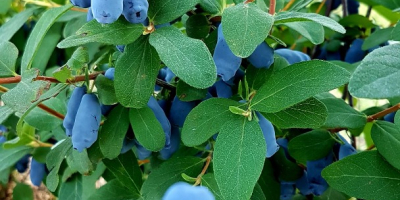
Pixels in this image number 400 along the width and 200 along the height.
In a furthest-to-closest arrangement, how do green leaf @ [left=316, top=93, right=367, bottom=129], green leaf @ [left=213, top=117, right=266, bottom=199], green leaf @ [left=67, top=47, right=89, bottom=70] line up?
green leaf @ [left=316, top=93, right=367, bottom=129], green leaf @ [left=67, top=47, right=89, bottom=70], green leaf @ [left=213, top=117, right=266, bottom=199]

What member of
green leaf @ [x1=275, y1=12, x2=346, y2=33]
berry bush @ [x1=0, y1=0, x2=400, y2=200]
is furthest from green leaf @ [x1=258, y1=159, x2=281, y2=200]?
green leaf @ [x1=275, y1=12, x2=346, y2=33]

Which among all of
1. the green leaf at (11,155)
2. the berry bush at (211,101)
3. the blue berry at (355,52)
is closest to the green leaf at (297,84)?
the berry bush at (211,101)

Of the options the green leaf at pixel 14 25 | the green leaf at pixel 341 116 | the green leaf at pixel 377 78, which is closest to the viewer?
the green leaf at pixel 377 78

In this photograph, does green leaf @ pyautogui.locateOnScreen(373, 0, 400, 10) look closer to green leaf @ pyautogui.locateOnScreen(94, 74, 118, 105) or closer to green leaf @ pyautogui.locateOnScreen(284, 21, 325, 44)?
green leaf @ pyautogui.locateOnScreen(284, 21, 325, 44)

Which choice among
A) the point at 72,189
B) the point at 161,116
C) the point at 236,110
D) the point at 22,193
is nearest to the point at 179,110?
the point at 161,116

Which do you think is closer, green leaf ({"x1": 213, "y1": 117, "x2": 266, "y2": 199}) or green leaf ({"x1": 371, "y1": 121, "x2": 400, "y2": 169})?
green leaf ({"x1": 213, "y1": 117, "x2": 266, "y2": 199})

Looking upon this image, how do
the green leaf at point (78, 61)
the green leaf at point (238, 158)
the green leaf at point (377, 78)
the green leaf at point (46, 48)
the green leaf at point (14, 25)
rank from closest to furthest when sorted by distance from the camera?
the green leaf at point (377, 78)
the green leaf at point (238, 158)
the green leaf at point (78, 61)
the green leaf at point (14, 25)
the green leaf at point (46, 48)

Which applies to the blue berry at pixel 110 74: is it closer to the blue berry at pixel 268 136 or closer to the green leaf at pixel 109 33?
the green leaf at pixel 109 33
